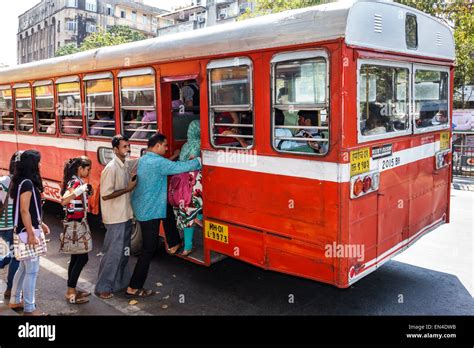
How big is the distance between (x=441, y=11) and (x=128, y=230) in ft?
48.1

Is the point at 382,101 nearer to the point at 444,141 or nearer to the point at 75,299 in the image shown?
the point at 444,141

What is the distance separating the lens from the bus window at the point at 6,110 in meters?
9.15

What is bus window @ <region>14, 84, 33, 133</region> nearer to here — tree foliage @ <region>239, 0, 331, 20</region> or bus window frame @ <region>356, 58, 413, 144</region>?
bus window frame @ <region>356, 58, 413, 144</region>

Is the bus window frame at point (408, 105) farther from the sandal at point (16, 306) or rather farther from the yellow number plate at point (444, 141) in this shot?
the sandal at point (16, 306)

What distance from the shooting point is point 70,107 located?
7.43 metres

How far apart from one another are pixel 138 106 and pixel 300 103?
2.67m

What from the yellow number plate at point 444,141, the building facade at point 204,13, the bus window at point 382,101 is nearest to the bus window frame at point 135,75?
the bus window at point 382,101

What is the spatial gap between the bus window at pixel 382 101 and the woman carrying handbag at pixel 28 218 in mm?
3130

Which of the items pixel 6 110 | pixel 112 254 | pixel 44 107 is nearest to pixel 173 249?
pixel 112 254

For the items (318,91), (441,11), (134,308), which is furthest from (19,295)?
(441,11)

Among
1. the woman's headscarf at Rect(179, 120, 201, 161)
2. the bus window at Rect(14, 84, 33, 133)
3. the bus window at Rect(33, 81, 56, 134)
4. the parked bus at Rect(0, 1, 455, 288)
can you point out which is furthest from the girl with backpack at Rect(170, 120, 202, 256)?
the bus window at Rect(14, 84, 33, 133)
